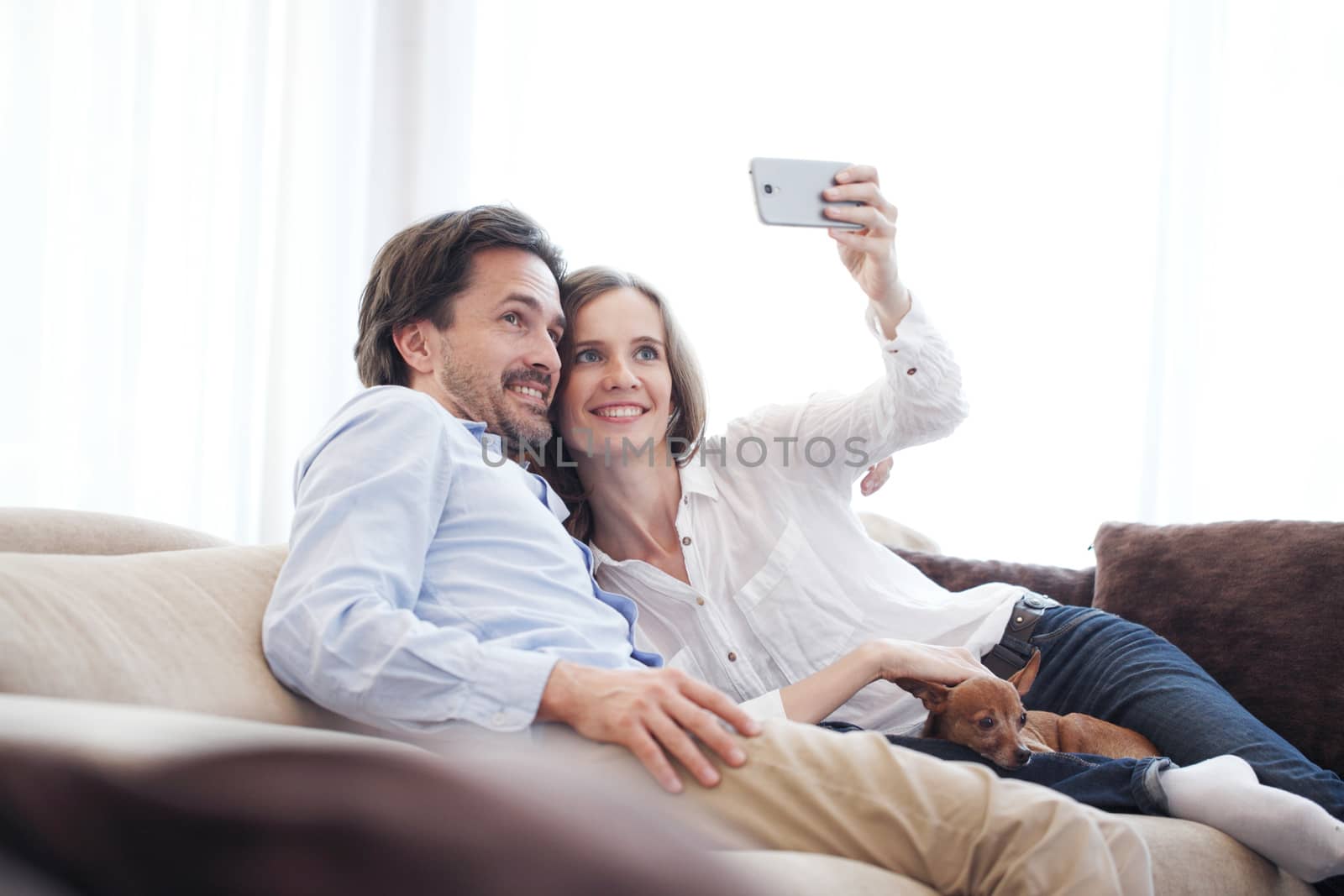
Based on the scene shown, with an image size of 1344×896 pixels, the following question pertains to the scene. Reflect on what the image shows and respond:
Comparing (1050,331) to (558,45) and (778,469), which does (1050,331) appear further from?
(558,45)

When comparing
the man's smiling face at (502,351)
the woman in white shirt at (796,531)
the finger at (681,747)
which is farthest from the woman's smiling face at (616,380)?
the finger at (681,747)

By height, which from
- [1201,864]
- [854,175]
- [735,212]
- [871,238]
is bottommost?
[1201,864]

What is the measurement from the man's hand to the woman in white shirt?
2.12 feet

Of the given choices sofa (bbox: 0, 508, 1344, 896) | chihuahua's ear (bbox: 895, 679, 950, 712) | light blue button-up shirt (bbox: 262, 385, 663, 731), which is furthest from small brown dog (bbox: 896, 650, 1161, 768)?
light blue button-up shirt (bbox: 262, 385, 663, 731)

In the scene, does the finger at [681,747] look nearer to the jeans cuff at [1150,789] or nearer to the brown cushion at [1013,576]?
the jeans cuff at [1150,789]

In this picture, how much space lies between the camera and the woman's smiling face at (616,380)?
1850 mm


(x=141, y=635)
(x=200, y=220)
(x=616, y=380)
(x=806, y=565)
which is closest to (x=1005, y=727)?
(x=806, y=565)

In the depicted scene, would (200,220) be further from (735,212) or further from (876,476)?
(876,476)

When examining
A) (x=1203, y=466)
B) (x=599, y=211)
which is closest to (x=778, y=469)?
(x=1203, y=466)

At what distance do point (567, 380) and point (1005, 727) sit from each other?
962mm

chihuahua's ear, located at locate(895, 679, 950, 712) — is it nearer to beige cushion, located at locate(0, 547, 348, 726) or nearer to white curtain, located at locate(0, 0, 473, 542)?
beige cushion, located at locate(0, 547, 348, 726)

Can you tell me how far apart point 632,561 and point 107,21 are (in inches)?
86.2

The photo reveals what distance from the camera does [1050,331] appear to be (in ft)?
10.3

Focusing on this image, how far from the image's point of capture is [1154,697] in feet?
5.41
